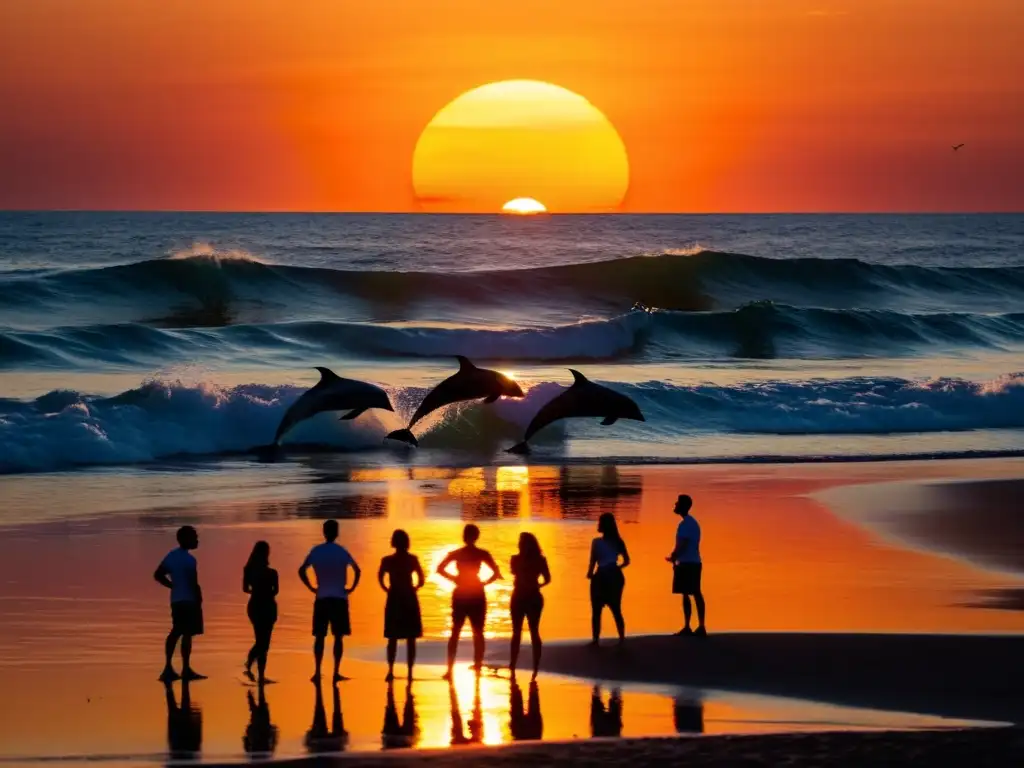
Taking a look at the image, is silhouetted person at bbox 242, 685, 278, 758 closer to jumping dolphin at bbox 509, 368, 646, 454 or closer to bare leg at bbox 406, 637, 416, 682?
bare leg at bbox 406, 637, 416, 682

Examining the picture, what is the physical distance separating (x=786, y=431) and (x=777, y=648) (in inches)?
738

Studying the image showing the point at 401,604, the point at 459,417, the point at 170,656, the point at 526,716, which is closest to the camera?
the point at 526,716

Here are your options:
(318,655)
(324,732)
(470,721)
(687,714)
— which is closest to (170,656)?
(318,655)

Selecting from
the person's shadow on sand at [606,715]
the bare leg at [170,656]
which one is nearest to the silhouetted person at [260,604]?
the bare leg at [170,656]

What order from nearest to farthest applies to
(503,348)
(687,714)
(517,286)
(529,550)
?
1. (687,714)
2. (529,550)
3. (503,348)
4. (517,286)

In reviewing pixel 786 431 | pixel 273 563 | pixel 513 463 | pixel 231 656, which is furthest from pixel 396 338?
pixel 231 656

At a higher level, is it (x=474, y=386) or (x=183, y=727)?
(x=474, y=386)

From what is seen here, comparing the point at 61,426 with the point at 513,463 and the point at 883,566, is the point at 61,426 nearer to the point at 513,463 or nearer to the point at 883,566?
the point at 513,463

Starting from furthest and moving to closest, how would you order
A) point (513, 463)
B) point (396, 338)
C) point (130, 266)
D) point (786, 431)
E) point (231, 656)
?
1. point (130, 266)
2. point (396, 338)
3. point (786, 431)
4. point (513, 463)
5. point (231, 656)

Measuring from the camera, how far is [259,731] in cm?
1122

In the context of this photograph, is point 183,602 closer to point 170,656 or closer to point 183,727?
point 170,656

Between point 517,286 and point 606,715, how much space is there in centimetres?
5366

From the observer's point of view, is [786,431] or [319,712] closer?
[319,712]

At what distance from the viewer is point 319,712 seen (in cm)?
1176
